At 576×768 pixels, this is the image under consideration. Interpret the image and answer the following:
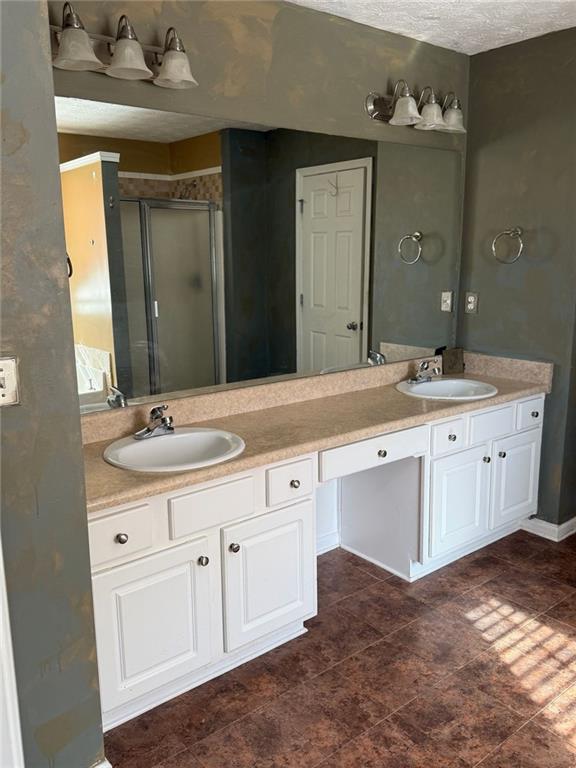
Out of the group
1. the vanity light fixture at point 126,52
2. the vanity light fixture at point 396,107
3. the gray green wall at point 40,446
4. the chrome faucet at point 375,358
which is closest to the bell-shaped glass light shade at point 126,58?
the vanity light fixture at point 126,52

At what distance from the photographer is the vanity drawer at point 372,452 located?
2.36 meters

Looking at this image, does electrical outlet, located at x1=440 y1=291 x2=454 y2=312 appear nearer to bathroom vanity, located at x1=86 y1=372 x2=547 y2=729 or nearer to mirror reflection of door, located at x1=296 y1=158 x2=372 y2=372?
bathroom vanity, located at x1=86 y1=372 x2=547 y2=729

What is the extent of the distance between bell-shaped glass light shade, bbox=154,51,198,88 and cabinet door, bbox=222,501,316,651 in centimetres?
151

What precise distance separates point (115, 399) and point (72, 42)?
3.83 ft

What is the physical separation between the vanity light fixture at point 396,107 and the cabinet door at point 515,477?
1.56m

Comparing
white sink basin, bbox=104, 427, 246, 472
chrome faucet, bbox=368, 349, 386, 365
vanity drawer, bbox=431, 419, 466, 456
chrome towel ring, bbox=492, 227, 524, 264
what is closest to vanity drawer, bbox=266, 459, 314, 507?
white sink basin, bbox=104, 427, 246, 472

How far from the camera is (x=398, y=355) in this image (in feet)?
10.9

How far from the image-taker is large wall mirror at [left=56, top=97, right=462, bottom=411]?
2.27m

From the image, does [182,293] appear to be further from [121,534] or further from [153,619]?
[153,619]

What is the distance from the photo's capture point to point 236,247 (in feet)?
8.66

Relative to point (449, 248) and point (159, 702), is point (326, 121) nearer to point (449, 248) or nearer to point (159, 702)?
point (449, 248)

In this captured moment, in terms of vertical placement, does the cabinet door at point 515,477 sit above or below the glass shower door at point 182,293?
below

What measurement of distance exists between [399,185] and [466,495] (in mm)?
1522

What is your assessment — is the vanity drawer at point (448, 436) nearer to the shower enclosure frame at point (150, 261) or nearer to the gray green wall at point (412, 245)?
the gray green wall at point (412, 245)
